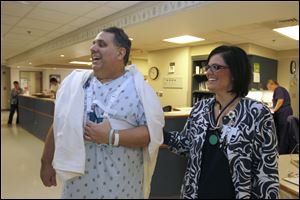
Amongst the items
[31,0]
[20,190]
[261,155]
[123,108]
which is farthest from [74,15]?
[261,155]

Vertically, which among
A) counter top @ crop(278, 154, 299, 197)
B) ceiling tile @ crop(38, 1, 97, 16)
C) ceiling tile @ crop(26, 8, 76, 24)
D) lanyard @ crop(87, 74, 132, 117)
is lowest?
counter top @ crop(278, 154, 299, 197)

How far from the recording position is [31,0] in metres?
3.59

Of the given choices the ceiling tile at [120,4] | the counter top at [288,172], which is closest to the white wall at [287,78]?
the ceiling tile at [120,4]

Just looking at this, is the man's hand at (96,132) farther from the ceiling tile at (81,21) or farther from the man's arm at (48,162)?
the ceiling tile at (81,21)

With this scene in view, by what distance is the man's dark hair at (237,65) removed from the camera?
3.94ft

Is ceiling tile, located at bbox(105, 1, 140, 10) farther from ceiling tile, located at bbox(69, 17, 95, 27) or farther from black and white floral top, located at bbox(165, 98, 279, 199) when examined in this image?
black and white floral top, located at bbox(165, 98, 279, 199)

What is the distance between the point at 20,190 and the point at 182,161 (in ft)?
6.43

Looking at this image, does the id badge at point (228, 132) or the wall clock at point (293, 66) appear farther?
the wall clock at point (293, 66)

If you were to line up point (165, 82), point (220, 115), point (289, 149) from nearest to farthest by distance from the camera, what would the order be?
point (220, 115)
point (289, 149)
point (165, 82)

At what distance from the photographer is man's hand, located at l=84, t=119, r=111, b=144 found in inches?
42.8

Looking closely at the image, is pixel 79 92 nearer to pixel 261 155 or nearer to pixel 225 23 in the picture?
pixel 261 155

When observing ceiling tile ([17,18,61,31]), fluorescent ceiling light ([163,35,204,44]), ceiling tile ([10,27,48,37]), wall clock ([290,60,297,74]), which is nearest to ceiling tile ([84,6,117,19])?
ceiling tile ([17,18,61,31])

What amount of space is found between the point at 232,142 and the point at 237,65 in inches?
13.6

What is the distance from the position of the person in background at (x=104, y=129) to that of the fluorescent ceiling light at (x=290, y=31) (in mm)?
4128
